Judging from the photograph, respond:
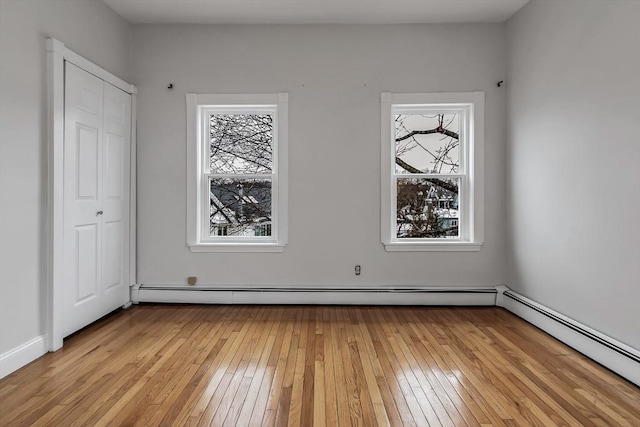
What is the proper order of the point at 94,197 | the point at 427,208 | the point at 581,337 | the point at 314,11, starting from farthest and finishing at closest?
1. the point at 427,208
2. the point at 314,11
3. the point at 94,197
4. the point at 581,337

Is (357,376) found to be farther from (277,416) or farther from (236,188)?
(236,188)

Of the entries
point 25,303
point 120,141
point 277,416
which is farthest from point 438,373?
point 120,141

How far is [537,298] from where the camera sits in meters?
3.42

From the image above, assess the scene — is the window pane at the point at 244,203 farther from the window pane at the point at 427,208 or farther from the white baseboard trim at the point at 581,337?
the white baseboard trim at the point at 581,337

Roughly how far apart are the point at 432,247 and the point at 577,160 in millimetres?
1534

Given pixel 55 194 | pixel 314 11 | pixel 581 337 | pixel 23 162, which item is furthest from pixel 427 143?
pixel 23 162

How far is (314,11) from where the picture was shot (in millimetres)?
3699

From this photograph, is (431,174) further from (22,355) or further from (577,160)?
(22,355)

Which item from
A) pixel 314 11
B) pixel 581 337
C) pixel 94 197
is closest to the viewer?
pixel 581 337

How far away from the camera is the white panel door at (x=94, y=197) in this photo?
9.98 feet

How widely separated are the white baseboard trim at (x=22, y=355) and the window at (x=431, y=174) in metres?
3.07

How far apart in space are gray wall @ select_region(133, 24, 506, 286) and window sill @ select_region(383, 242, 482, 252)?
7 centimetres

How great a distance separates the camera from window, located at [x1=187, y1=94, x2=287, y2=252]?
4.05 meters

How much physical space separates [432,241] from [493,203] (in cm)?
73
